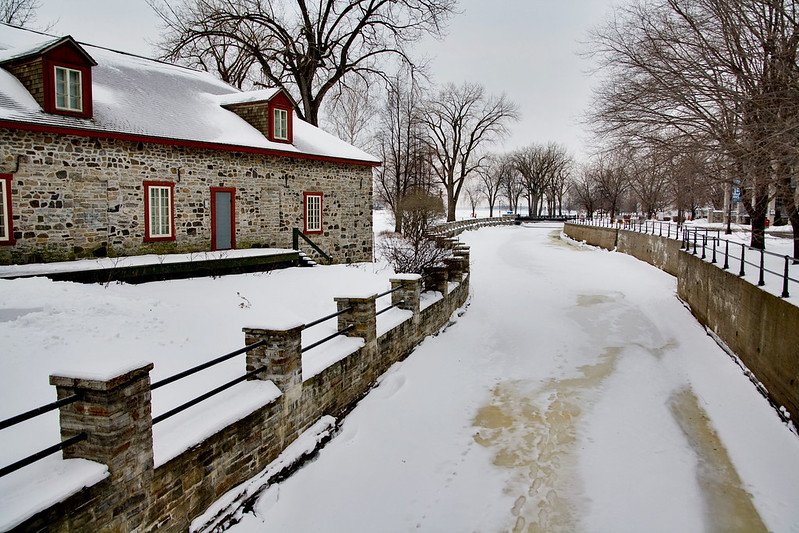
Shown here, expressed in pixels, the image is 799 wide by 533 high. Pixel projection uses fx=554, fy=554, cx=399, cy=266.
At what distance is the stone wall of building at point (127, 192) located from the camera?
12.9 m

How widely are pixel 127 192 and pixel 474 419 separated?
11.4 metres

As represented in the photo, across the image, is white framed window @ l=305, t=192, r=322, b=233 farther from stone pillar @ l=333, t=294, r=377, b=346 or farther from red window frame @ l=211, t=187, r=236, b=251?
stone pillar @ l=333, t=294, r=377, b=346

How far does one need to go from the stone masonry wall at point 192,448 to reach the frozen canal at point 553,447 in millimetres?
465

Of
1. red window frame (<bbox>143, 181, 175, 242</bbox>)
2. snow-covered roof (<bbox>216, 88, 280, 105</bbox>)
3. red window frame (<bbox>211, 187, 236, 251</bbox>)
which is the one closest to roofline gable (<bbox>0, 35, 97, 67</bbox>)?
red window frame (<bbox>143, 181, 175, 242</bbox>)

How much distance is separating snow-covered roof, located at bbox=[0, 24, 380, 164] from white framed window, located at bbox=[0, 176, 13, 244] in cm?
141

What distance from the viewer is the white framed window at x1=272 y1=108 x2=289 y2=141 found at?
18984 millimetres

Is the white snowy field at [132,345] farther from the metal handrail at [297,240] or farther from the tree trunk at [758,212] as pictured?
the tree trunk at [758,212]

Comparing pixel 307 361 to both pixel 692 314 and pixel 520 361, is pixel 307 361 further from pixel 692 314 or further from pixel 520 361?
pixel 692 314

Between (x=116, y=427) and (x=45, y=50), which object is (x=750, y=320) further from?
(x=45, y=50)

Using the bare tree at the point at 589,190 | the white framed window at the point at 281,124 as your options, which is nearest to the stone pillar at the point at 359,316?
the white framed window at the point at 281,124

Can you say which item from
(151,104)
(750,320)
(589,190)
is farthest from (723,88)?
(589,190)

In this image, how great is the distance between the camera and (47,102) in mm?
13305

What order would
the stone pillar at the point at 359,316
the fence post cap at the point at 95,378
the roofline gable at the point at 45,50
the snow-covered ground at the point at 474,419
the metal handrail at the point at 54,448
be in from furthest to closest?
the roofline gable at the point at 45,50 < the stone pillar at the point at 359,316 < the snow-covered ground at the point at 474,419 < the fence post cap at the point at 95,378 < the metal handrail at the point at 54,448

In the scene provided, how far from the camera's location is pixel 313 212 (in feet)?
66.5
